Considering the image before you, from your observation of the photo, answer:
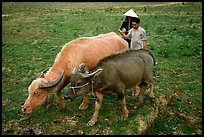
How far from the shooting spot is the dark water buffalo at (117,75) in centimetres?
593

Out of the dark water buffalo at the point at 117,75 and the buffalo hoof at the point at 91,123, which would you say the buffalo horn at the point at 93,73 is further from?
the buffalo hoof at the point at 91,123

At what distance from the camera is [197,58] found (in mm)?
10836

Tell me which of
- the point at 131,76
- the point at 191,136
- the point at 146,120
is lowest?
the point at 191,136

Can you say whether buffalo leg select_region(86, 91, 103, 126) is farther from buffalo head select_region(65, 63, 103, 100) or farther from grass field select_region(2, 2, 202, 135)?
buffalo head select_region(65, 63, 103, 100)

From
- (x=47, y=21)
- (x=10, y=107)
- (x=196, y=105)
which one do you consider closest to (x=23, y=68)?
(x=10, y=107)

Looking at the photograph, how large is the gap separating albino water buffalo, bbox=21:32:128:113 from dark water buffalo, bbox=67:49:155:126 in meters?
0.50

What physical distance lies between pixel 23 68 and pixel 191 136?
21.7ft

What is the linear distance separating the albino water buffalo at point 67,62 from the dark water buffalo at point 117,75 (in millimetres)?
499

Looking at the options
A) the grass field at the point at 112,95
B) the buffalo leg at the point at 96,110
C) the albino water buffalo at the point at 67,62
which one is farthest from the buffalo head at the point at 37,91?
the buffalo leg at the point at 96,110

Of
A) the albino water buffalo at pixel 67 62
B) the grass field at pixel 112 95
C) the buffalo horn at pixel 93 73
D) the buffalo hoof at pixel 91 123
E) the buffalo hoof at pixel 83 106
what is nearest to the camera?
the buffalo horn at pixel 93 73

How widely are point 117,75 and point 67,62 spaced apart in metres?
1.26

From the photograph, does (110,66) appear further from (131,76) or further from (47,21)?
(47,21)

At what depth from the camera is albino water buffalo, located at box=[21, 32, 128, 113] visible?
19.5 feet

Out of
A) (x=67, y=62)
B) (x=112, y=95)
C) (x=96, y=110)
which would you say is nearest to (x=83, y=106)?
(x=96, y=110)
